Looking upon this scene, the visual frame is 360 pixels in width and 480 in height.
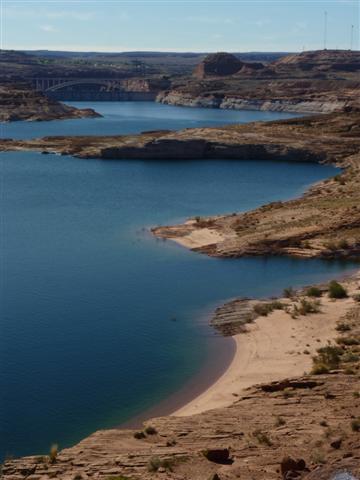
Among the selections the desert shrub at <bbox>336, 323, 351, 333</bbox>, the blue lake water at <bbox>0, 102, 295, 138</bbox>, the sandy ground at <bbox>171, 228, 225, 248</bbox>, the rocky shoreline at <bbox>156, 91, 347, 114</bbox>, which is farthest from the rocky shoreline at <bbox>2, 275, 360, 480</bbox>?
the rocky shoreline at <bbox>156, 91, 347, 114</bbox>

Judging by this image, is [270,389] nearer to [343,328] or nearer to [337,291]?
[343,328]

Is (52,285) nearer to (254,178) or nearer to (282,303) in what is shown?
(282,303)

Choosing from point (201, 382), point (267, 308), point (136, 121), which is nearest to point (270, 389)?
point (201, 382)

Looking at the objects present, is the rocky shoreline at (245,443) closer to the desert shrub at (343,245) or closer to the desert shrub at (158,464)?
the desert shrub at (158,464)

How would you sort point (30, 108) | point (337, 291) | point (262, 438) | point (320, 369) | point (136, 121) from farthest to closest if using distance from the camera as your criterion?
point (136, 121), point (30, 108), point (337, 291), point (320, 369), point (262, 438)

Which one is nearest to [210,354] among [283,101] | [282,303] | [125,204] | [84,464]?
[282,303]

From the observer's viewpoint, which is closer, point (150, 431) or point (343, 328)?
point (150, 431)

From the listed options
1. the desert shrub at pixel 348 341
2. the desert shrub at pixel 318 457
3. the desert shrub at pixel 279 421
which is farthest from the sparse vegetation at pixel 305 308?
the desert shrub at pixel 318 457
